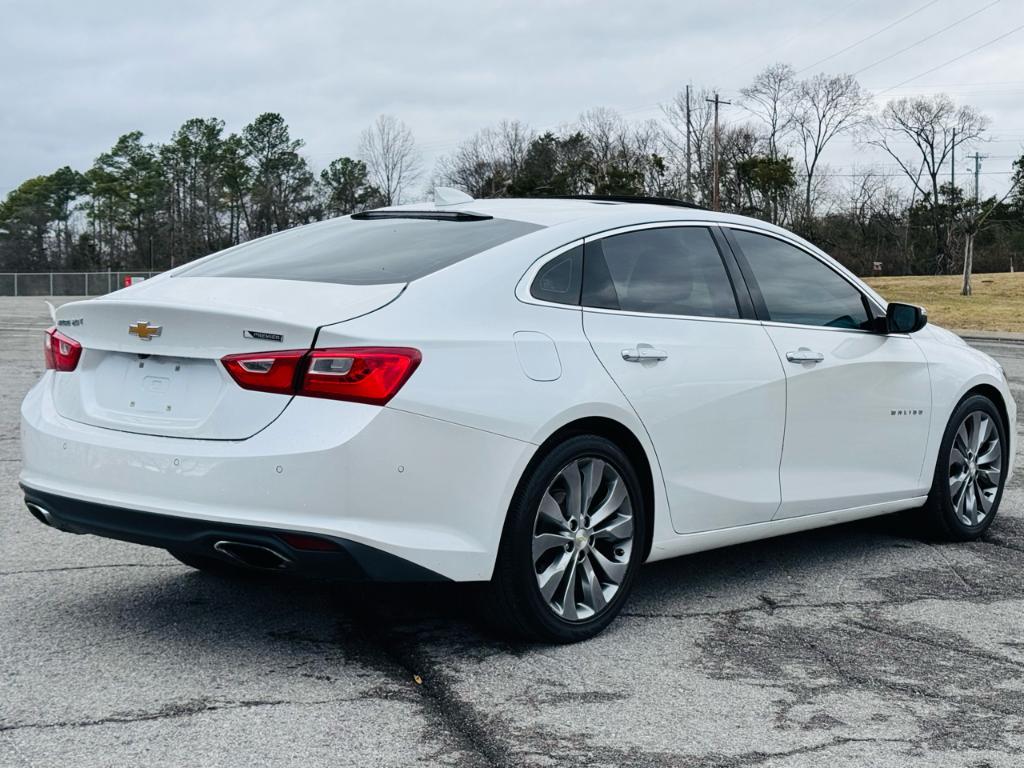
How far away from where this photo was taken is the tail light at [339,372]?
362cm

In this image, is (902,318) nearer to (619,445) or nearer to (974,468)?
(974,468)

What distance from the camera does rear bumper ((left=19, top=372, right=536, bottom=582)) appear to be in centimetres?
359

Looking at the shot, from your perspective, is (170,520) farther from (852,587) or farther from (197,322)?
(852,587)

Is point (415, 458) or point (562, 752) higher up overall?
point (415, 458)

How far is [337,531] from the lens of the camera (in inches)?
141

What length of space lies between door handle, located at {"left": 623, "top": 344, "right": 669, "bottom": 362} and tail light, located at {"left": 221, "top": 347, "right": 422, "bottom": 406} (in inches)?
38.2

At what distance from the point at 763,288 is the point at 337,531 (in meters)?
2.40

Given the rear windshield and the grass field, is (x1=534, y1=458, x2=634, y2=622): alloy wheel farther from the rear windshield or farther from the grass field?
the grass field

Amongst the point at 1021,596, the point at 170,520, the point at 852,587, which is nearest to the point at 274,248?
the point at 170,520

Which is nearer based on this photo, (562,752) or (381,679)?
(562,752)

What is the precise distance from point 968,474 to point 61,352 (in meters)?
4.40

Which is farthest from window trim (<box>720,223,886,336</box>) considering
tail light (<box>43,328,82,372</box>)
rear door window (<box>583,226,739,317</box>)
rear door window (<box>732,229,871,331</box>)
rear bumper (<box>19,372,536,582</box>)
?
tail light (<box>43,328,82,372</box>)

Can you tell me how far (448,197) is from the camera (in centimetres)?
516

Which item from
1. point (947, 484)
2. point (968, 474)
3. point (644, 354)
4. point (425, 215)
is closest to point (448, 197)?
point (425, 215)
